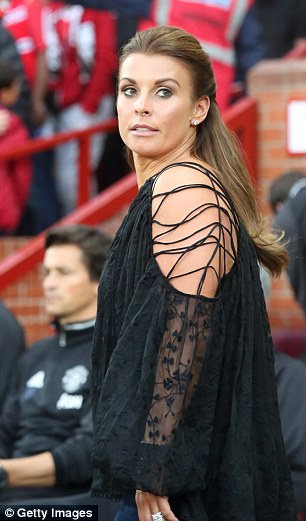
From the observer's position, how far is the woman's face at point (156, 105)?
2637 mm

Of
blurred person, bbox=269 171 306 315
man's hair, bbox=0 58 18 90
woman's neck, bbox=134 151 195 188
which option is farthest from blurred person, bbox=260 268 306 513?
man's hair, bbox=0 58 18 90

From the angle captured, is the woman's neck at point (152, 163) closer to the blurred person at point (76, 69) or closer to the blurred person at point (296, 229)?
the blurred person at point (296, 229)

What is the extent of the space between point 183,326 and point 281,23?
6.87m

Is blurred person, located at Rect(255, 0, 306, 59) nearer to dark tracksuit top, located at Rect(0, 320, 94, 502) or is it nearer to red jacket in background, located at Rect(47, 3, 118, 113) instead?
red jacket in background, located at Rect(47, 3, 118, 113)

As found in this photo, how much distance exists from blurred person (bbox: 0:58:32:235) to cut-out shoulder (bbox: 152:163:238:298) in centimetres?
510

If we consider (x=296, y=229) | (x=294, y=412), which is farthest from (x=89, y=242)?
(x=294, y=412)

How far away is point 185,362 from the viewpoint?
2.45 meters

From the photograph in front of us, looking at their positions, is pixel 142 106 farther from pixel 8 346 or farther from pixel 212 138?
pixel 8 346

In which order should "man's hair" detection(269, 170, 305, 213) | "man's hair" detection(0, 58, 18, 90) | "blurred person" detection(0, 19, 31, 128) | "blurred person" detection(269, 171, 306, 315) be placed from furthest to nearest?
→ "blurred person" detection(0, 19, 31, 128)
"man's hair" detection(0, 58, 18, 90)
"man's hair" detection(269, 170, 305, 213)
"blurred person" detection(269, 171, 306, 315)

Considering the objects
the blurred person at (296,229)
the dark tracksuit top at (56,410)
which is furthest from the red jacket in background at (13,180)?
the dark tracksuit top at (56,410)

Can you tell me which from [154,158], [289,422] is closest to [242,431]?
[154,158]

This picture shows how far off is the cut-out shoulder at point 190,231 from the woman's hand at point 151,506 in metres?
0.46

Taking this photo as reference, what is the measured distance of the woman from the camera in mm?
2436

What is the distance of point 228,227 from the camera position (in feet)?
8.43
